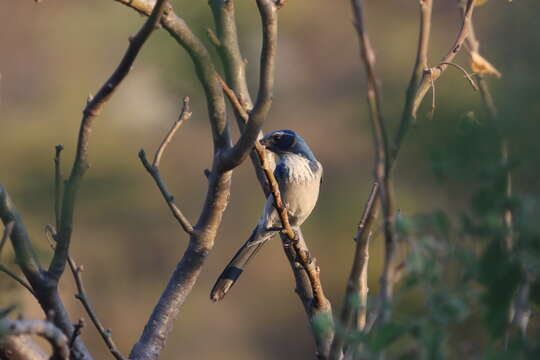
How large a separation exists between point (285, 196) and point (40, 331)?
2.59 metres

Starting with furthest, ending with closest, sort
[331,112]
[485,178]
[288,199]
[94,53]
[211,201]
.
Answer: [331,112] < [94,53] < [288,199] < [211,201] < [485,178]

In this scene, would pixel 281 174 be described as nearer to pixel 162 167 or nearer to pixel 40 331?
pixel 40 331

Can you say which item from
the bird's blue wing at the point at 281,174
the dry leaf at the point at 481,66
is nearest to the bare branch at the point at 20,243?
the dry leaf at the point at 481,66

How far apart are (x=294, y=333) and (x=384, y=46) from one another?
3465 mm

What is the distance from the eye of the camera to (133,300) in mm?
7492

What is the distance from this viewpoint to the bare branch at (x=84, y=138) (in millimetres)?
1867

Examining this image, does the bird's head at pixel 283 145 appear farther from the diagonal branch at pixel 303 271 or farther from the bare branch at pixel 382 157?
the bare branch at pixel 382 157

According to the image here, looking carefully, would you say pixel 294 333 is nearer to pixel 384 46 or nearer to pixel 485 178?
pixel 384 46

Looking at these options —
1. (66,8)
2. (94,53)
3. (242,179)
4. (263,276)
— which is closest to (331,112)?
(242,179)

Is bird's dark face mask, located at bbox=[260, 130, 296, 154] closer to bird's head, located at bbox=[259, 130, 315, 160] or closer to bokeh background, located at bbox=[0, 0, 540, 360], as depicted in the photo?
bird's head, located at bbox=[259, 130, 315, 160]

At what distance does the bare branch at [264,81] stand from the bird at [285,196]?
4.05 ft

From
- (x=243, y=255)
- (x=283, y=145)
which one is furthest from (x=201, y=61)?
(x=283, y=145)

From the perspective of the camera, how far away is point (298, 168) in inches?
163

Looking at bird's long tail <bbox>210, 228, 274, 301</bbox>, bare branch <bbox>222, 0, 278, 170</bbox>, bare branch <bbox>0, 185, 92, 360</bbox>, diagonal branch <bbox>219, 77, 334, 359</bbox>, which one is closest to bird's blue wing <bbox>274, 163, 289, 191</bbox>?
bird's long tail <bbox>210, 228, 274, 301</bbox>
